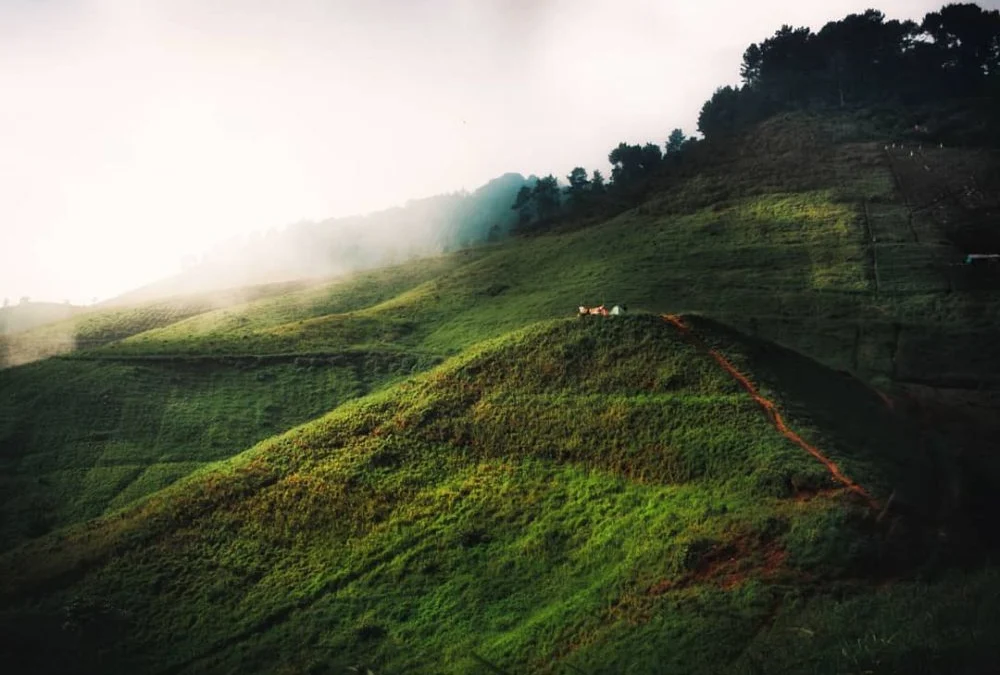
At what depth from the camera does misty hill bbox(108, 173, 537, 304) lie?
15050 cm

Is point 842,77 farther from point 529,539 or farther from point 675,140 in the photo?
point 529,539

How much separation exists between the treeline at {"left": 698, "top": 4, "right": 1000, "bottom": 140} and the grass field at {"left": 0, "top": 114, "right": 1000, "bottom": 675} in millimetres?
52041

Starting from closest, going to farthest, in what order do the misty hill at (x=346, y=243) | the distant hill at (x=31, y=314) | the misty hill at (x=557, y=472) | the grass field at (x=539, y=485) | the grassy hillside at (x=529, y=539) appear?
1. the grassy hillside at (x=529, y=539)
2. the grass field at (x=539, y=485)
3. the misty hill at (x=557, y=472)
4. the distant hill at (x=31, y=314)
5. the misty hill at (x=346, y=243)

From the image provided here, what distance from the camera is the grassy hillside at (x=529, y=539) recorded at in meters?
24.2

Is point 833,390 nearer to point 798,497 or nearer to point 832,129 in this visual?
point 798,497

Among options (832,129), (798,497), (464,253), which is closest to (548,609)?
(798,497)

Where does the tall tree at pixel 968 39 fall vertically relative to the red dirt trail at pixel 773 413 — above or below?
above

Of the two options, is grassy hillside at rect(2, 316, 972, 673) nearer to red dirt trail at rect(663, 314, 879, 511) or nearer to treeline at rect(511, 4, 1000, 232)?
red dirt trail at rect(663, 314, 879, 511)

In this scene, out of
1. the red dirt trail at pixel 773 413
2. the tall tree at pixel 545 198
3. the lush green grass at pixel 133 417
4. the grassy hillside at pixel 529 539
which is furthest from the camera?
the tall tree at pixel 545 198

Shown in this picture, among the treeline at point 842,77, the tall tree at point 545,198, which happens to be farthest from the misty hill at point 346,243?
the treeline at point 842,77

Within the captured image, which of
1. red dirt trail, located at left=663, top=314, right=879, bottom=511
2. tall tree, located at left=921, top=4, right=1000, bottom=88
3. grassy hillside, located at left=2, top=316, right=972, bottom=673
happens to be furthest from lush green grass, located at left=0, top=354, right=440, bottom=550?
tall tree, located at left=921, top=4, right=1000, bottom=88

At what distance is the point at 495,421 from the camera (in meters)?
38.9

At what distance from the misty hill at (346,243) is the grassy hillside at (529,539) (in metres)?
104

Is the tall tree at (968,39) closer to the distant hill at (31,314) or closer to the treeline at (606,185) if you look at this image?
the treeline at (606,185)
